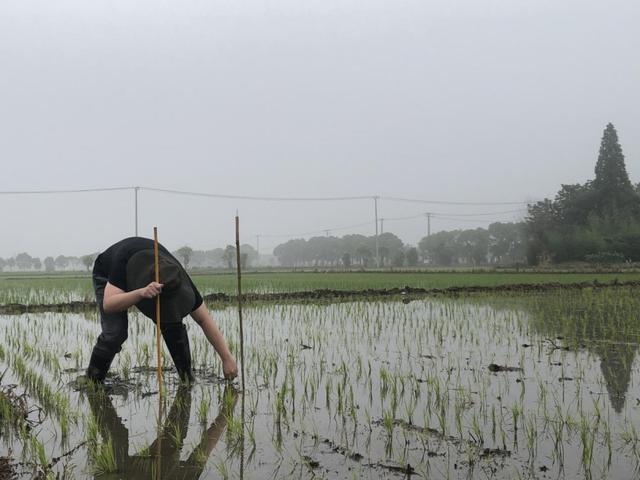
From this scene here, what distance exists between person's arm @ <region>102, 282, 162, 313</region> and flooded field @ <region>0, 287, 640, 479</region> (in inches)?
23.9

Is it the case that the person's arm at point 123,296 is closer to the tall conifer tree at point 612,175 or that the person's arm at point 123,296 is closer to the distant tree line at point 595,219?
the distant tree line at point 595,219

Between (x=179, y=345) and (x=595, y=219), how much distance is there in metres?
35.9

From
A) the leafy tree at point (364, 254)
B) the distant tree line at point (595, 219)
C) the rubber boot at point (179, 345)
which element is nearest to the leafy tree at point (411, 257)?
the leafy tree at point (364, 254)

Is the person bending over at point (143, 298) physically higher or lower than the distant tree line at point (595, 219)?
lower

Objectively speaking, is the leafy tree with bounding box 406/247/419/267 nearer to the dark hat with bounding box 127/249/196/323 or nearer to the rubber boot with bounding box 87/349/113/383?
the rubber boot with bounding box 87/349/113/383

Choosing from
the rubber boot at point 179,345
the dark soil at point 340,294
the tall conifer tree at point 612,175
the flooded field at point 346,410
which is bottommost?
the flooded field at point 346,410

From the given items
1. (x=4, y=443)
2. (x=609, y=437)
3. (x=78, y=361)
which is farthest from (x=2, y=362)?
(x=609, y=437)

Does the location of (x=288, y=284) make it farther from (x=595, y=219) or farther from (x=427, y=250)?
(x=427, y=250)

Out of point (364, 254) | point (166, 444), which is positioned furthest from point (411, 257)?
point (166, 444)

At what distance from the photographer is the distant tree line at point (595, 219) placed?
3106 centimetres

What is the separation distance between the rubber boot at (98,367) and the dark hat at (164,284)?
0.52m

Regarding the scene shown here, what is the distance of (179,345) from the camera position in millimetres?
3768

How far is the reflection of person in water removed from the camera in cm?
233

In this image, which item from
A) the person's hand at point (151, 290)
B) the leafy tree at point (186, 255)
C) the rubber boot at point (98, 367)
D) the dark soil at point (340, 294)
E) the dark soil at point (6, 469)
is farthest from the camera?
the leafy tree at point (186, 255)
